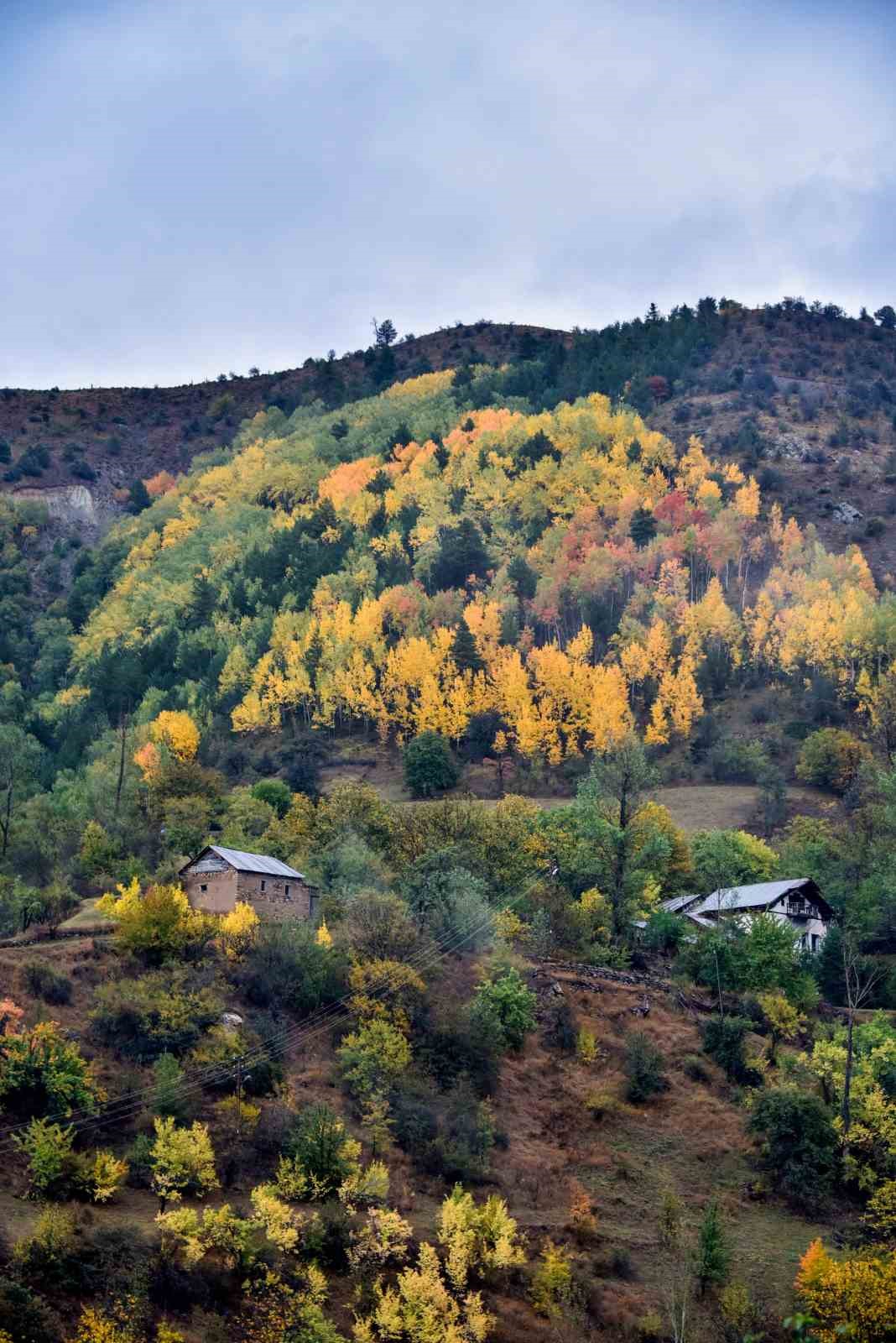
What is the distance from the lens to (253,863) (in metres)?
63.9

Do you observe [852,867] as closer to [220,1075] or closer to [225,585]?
[220,1075]

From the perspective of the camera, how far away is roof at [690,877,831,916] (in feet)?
226

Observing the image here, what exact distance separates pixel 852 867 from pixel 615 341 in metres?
110

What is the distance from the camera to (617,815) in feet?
246

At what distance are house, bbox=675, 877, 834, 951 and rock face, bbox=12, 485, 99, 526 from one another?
115m

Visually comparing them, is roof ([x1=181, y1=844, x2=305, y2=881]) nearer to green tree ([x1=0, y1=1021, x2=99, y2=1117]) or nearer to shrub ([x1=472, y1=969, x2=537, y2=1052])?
shrub ([x1=472, y1=969, x2=537, y2=1052])

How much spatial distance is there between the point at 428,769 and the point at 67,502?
309 feet

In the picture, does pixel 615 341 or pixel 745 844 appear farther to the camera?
pixel 615 341

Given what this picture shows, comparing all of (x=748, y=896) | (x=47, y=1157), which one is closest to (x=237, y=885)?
(x=47, y=1157)

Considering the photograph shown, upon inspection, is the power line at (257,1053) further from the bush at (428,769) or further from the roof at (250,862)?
the bush at (428,769)

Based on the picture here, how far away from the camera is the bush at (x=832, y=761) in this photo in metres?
88.4

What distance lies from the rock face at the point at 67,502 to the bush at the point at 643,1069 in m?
126

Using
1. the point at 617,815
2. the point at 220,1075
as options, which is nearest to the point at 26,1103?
the point at 220,1075

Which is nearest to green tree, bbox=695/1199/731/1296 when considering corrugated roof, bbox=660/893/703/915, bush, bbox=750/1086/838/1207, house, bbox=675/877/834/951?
bush, bbox=750/1086/838/1207
